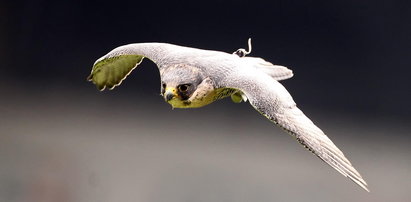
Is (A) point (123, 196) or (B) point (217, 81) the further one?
(A) point (123, 196)

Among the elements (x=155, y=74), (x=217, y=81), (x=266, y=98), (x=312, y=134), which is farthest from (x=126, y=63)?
(x=312, y=134)

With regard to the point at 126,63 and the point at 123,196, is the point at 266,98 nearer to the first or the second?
the point at 126,63

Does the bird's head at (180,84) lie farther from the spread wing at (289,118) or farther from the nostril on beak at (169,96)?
the spread wing at (289,118)

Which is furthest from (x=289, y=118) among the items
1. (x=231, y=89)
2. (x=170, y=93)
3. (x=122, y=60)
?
(x=122, y=60)

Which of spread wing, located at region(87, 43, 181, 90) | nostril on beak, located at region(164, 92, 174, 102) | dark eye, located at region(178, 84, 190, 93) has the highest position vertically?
spread wing, located at region(87, 43, 181, 90)

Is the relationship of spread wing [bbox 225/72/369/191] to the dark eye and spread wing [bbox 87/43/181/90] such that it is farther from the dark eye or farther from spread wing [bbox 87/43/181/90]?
spread wing [bbox 87/43/181/90]

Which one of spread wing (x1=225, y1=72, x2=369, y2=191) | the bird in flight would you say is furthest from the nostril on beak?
spread wing (x1=225, y1=72, x2=369, y2=191)

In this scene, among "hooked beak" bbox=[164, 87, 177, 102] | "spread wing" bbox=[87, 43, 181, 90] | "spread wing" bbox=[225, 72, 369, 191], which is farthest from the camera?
"spread wing" bbox=[87, 43, 181, 90]
